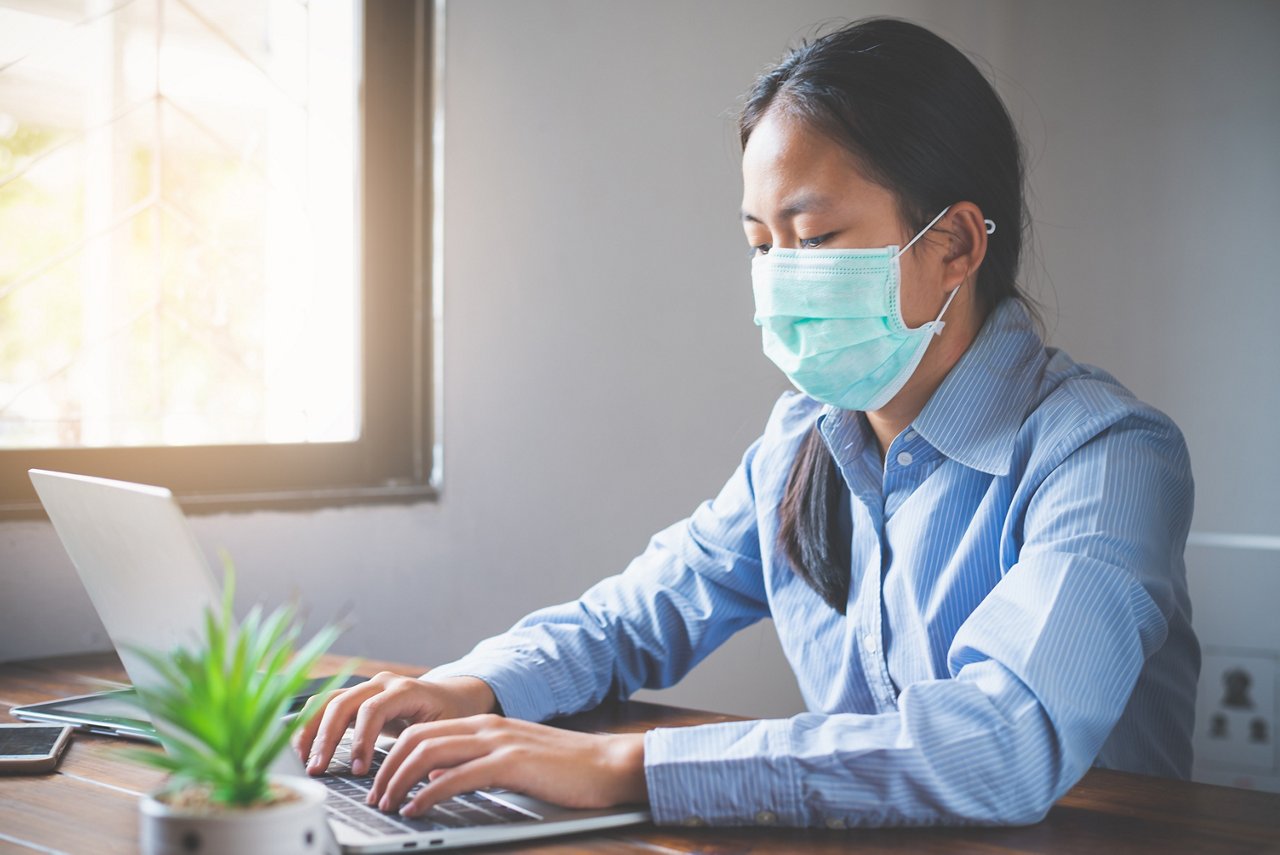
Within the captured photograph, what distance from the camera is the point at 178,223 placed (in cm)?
162

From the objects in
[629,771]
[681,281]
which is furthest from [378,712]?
[681,281]

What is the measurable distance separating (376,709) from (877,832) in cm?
40

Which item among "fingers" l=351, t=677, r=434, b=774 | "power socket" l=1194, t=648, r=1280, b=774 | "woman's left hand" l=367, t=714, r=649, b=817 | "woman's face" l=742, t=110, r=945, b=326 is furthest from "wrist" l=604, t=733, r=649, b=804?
"power socket" l=1194, t=648, r=1280, b=774

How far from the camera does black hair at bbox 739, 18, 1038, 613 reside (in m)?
1.15

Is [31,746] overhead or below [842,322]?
below

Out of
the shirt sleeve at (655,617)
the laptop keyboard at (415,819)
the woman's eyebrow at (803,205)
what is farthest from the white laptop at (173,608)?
the woman's eyebrow at (803,205)

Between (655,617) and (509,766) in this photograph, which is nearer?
(509,766)

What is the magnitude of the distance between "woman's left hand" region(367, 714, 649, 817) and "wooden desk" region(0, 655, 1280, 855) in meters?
0.04

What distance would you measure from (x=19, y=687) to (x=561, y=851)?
0.79 m

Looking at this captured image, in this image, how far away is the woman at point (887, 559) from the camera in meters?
0.81

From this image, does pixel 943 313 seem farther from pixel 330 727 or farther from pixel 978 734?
pixel 330 727

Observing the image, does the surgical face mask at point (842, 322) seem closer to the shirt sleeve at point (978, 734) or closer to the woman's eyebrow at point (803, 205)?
the woman's eyebrow at point (803, 205)

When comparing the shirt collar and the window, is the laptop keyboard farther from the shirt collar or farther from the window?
the window

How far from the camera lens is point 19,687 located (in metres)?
1.25
